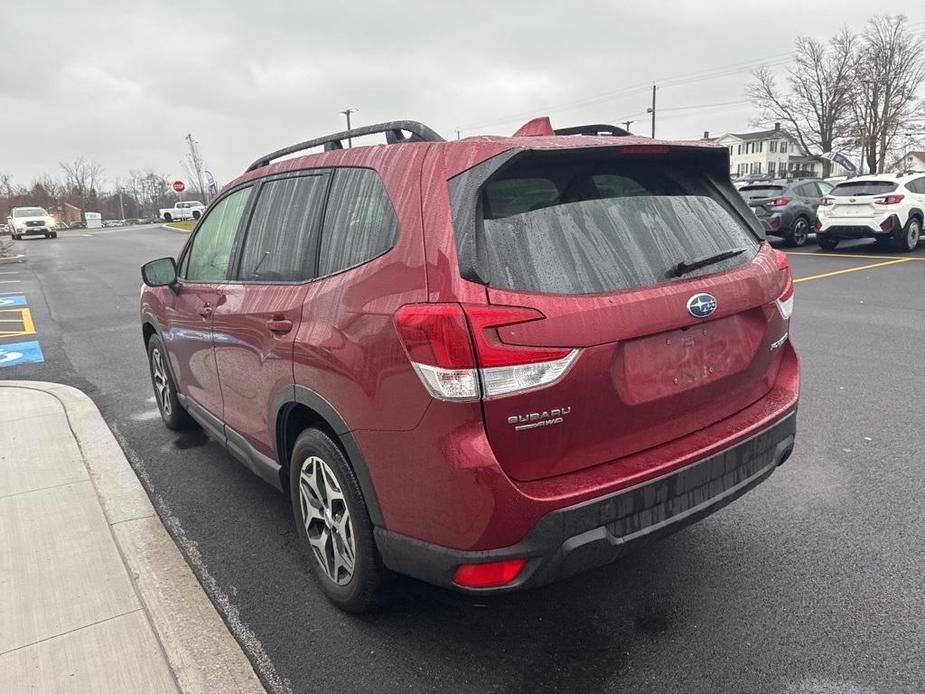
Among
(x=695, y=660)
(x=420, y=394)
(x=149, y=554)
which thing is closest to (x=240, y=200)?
(x=149, y=554)

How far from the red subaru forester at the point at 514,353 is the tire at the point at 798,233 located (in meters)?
15.4

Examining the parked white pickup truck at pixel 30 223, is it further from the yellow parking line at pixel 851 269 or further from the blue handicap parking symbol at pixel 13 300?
the yellow parking line at pixel 851 269

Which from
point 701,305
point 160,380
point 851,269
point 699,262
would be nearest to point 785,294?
point 699,262

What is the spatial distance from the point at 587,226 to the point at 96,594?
2.55 m

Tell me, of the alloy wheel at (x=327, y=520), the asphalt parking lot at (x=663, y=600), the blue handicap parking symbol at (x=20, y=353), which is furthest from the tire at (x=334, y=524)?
the blue handicap parking symbol at (x=20, y=353)

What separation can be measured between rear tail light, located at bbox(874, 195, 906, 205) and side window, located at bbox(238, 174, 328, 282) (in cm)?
1477

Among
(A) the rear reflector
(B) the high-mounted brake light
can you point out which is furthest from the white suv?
(A) the rear reflector

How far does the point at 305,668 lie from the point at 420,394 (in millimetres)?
1179

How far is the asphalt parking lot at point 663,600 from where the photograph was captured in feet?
7.53

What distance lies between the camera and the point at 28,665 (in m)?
2.41

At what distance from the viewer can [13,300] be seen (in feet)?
42.0

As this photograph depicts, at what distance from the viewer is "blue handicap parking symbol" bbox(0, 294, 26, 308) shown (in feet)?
40.2

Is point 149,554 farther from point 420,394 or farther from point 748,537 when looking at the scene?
point 748,537

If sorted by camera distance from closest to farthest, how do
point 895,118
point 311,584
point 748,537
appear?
point 311,584
point 748,537
point 895,118
